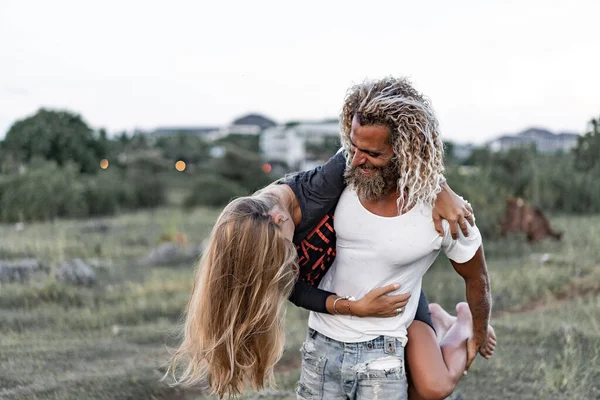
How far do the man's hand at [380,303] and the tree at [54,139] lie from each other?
13.1 meters

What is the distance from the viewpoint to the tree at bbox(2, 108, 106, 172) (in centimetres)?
1484

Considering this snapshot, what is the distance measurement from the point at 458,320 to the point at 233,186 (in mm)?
21658

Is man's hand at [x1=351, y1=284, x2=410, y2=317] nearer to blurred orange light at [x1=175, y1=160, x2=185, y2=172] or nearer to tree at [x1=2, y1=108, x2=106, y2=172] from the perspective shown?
tree at [x1=2, y1=108, x2=106, y2=172]

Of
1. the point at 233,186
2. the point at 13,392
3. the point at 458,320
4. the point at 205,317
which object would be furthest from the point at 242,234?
the point at 233,186

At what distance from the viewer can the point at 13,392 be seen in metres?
4.19

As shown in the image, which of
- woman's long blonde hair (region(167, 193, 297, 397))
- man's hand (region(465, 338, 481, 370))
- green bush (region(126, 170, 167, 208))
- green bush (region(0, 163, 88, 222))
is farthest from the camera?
green bush (region(126, 170, 167, 208))

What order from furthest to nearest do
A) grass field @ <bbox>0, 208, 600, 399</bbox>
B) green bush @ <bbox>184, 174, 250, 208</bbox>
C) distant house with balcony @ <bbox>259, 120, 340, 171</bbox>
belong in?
1. distant house with balcony @ <bbox>259, 120, 340, 171</bbox>
2. green bush @ <bbox>184, 174, 250, 208</bbox>
3. grass field @ <bbox>0, 208, 600, 399</bbox>

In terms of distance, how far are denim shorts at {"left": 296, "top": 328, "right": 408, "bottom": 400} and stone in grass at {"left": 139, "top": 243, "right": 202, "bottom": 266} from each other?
25.9 ft

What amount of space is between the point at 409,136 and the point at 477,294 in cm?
78

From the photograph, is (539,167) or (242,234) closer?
(242,234)

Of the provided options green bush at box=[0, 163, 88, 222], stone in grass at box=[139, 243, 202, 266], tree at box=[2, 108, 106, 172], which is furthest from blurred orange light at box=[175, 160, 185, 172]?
stone in grass at box=[139, 243, 202, 266]

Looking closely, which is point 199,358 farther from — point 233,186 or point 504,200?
point 233,186

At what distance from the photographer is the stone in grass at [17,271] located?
815 centimetres

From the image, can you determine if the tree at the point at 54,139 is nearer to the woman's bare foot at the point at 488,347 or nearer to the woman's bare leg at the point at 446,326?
the woman's bare leg at the point at 446,326
